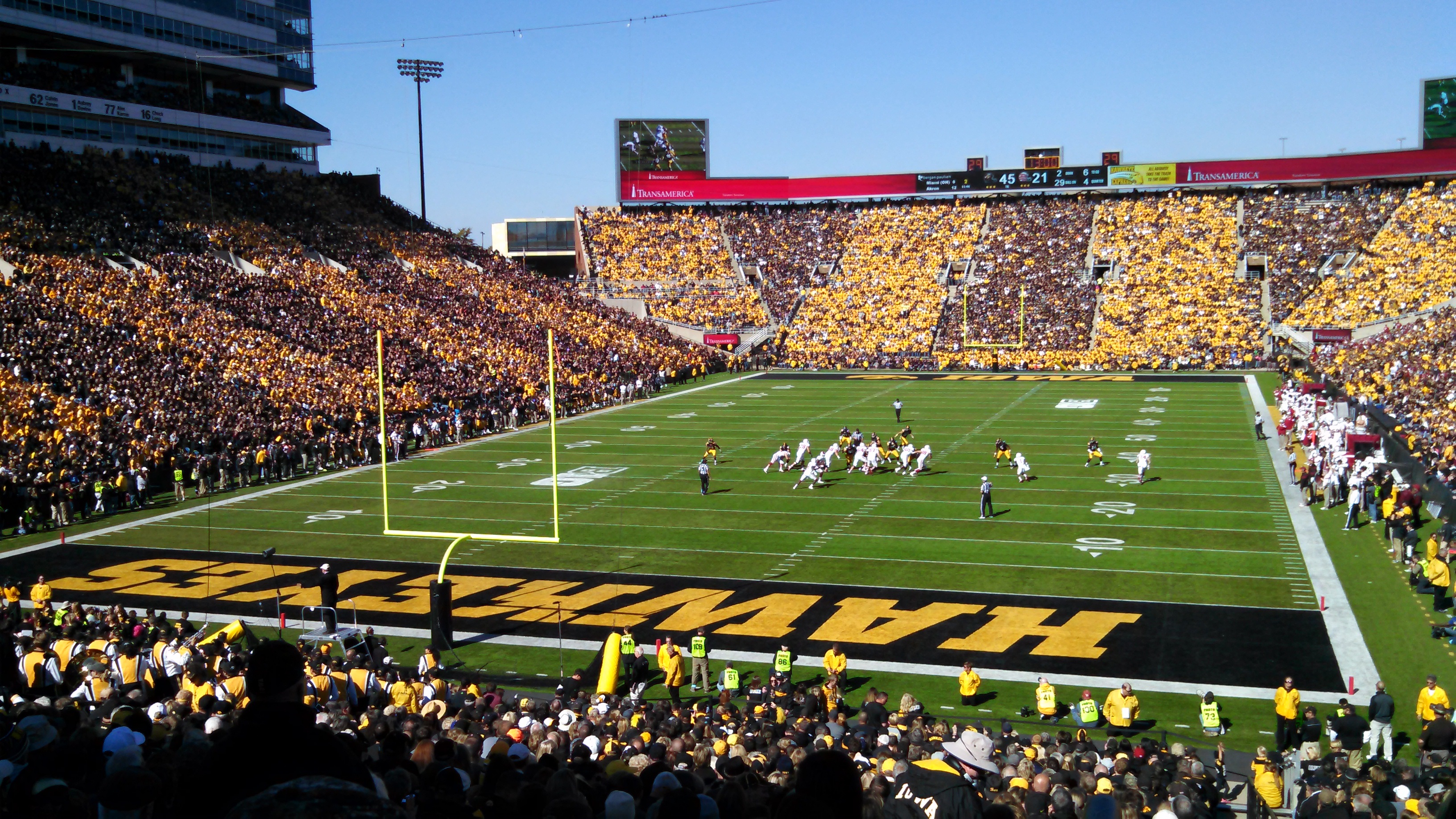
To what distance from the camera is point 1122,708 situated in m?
11.8

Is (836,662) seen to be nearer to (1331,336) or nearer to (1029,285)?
(1331,336)

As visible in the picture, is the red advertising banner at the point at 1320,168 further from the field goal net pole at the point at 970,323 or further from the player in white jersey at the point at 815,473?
the player in white jersey at the point at 815,473

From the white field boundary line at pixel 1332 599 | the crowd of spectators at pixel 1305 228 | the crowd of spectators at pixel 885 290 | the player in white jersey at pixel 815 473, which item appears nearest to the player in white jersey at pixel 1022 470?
the player in white jersey at pixel 815 473

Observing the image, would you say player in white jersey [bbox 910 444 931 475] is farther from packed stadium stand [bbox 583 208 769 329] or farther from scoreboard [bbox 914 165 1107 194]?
scoreboard [bbox 914 165 1107 194]

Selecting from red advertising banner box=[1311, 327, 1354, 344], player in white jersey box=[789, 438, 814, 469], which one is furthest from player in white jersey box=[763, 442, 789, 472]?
red advertising banner box=[1311, 327, 1354, 344]

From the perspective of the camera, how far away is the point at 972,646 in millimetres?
14859

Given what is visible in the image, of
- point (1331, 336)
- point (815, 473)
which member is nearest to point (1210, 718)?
point (815, 473)

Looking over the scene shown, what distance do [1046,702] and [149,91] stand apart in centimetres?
4480

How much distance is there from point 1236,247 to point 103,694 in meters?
59.6

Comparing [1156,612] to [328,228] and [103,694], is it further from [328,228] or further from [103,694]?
[328,228]

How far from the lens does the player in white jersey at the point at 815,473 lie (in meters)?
26.3

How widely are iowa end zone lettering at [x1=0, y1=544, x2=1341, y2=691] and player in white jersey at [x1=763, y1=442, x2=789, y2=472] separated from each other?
955cm

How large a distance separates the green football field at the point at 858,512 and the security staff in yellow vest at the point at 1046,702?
16.9ft

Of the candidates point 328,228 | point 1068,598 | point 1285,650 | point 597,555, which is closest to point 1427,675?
point 1285,650
